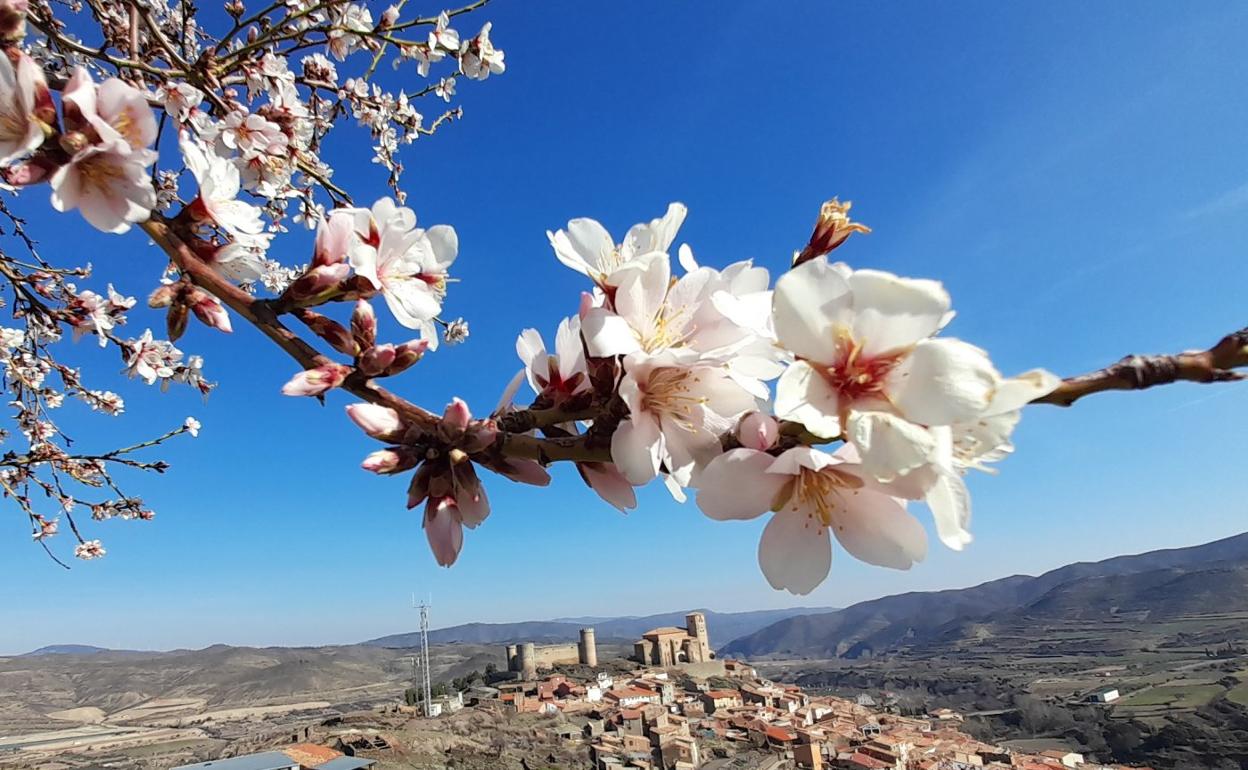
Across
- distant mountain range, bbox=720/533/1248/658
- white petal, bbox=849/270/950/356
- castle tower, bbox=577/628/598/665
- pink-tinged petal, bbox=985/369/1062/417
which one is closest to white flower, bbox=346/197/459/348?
white petal, bbox=849/270/950/356

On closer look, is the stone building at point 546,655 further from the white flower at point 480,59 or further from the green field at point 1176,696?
the white flower at point 480,59

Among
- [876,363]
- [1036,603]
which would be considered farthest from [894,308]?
[1036,603]

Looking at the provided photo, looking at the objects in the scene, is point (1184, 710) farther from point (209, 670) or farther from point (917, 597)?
point (917, 597)

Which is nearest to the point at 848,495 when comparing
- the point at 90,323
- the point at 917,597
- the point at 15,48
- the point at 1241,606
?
the point at 15,48

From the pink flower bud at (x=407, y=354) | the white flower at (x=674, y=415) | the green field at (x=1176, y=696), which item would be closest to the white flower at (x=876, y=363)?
the white flower at (x=674, y=415)

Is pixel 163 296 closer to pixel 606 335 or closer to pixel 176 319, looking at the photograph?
pixel 176 319
